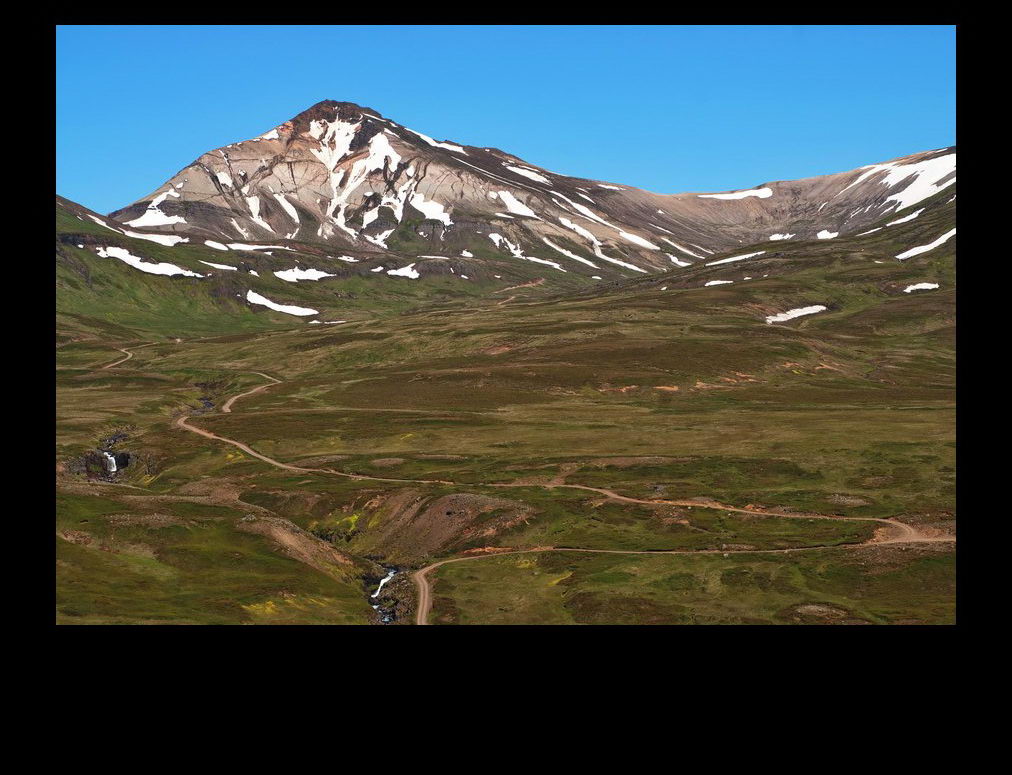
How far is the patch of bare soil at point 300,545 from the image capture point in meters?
91.6

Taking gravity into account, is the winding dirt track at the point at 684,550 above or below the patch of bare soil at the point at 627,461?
below

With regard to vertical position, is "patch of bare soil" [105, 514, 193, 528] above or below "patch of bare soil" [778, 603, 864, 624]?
above

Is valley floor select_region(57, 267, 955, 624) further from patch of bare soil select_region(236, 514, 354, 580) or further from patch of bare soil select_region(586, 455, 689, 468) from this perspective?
patch of bare soil select_region(586, 455, 689, 468)

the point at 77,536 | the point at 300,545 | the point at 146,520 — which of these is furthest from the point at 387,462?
the point at 77,536

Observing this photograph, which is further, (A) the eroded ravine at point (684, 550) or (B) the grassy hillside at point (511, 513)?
(A) the eroded ravine at point (684, 550)

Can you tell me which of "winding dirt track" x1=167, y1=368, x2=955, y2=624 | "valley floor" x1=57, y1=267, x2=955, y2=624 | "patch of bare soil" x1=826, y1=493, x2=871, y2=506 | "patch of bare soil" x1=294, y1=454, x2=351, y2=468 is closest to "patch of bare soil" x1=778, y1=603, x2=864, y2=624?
"valley floor" x1=57, y1=267, x2=955, y2=624

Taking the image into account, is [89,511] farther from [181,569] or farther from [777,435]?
[777,435]

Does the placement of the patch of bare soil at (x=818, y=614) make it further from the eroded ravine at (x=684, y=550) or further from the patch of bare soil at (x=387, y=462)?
the patch of bare soil at (x=387, y=462)

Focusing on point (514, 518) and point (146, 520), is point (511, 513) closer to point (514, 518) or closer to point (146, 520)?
point (514, 518)

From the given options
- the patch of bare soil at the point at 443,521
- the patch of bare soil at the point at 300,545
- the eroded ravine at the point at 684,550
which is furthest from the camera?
the patch of bare soil at the point at 443,521

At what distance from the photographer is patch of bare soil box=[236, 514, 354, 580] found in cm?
9156

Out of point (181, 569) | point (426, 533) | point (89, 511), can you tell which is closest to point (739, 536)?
point (426, 533)

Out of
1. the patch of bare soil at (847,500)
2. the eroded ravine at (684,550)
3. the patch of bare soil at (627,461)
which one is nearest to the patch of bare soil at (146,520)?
the eroded ravine at (684,550)
